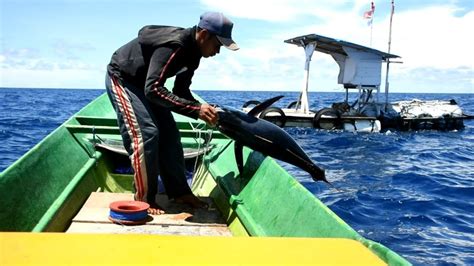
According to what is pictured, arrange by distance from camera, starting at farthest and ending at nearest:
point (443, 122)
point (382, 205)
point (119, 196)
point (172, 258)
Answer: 1. point (443, 122)
2. point (382, 205)
3. point (119, 196)
4. point (172, 258)

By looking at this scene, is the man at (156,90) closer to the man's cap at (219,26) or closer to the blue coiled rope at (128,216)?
the man's cap at (219,26)

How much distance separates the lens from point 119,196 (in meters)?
4.88

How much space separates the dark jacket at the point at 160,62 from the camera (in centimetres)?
378

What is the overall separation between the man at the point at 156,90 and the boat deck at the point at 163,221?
208 mm

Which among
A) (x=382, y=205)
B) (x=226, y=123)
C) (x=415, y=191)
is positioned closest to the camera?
(x=226, y=123)

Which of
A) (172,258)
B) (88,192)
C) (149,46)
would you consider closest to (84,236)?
(172,258)

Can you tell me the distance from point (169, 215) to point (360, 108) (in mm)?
20419

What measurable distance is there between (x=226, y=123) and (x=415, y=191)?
6.84 m

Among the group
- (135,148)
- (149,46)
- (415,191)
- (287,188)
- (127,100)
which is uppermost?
(149,46)

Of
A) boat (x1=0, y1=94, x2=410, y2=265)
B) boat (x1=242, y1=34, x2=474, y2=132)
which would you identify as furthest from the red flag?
boat (x1=0, y1=94, x2=410, y2=265)

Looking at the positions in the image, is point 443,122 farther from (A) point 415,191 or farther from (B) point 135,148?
(B) point 135,148

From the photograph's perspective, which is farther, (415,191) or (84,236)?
(415,191)

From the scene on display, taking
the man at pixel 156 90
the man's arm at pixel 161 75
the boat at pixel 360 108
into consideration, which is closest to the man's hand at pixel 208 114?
the man at pixel 156 90

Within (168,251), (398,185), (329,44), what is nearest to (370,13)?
(329,44)
